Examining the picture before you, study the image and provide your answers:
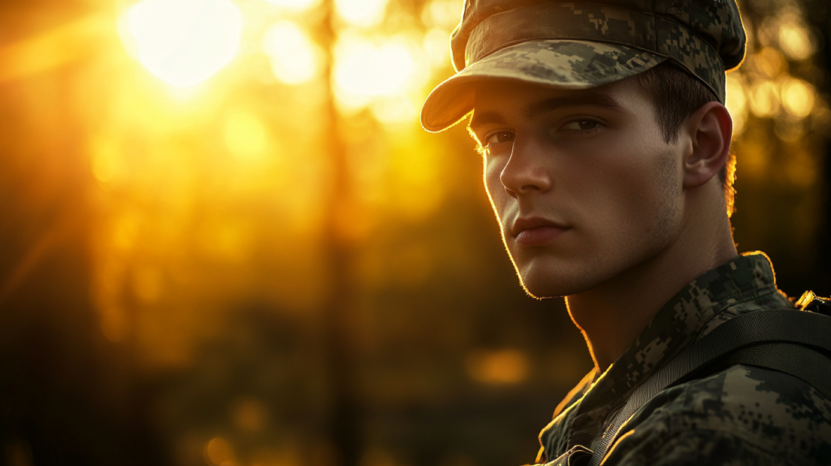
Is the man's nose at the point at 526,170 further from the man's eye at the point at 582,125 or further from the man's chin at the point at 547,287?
the man's chin at the point at 547,287

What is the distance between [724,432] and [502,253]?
13594 mm

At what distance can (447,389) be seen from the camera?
52.3 ft

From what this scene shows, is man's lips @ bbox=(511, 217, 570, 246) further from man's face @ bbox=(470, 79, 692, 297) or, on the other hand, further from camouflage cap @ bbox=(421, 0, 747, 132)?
camouflage cap @ bbox=(421, 0, 747, 132)

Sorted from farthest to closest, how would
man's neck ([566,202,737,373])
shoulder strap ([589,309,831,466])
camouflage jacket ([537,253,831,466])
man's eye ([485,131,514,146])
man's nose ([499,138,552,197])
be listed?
man's eye ([485,131,514,146]), man's neck ([566,202,737,373]), man's nose ([499,138,552,197]), shoulder strap ([589,309,831,466]), camouflage jacket ([537,253,831,466])

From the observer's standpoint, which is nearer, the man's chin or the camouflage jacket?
the camouflage jacket

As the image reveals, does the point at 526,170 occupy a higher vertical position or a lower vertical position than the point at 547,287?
higher

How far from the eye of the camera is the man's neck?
1821mm

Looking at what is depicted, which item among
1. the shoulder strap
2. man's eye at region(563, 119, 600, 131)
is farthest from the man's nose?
the shoulder strap

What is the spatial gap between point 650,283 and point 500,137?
69cm

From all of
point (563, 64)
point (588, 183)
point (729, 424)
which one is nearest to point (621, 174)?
point (588, 183)

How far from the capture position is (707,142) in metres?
1.83

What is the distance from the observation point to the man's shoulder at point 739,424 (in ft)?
4.00

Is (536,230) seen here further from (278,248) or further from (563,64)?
(278,248)

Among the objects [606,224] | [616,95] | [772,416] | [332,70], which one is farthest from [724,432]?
[332,70]
